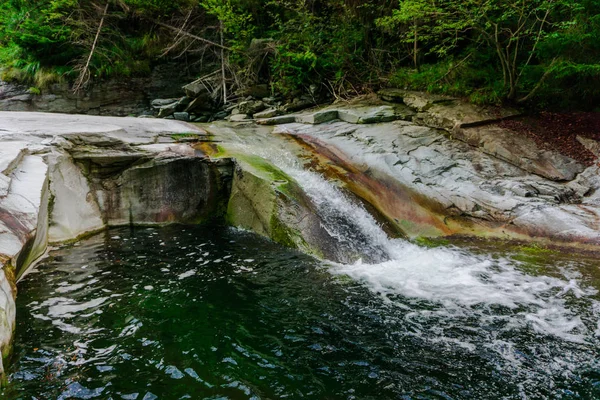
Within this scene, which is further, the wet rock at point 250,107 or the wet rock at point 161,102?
the wet rock at point 161,102

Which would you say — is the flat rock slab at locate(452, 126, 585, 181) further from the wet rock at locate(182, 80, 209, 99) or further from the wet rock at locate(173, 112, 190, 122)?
the wet rock at locate(182, 80, 209, 99)

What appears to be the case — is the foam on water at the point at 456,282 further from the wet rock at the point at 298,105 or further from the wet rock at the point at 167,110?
the wet rock at the point at 167,110

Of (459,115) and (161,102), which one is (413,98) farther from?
(161,102)

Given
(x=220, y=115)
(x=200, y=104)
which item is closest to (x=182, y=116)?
(x=200, y=104)

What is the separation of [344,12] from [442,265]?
10.3 metres

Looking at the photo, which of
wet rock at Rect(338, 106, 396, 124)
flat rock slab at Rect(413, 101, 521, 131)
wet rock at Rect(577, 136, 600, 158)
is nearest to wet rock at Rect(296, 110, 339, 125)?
wet rock at Rect(338, 106, 396, 124)

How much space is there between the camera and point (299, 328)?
433 centimetres

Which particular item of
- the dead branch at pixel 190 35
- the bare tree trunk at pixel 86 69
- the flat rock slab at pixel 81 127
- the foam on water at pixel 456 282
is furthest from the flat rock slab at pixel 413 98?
the bare tree trunk at pixel 86 69

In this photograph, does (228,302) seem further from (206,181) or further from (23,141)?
(23,141)

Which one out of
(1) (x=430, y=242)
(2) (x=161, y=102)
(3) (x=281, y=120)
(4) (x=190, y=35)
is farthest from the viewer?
(4) (x=190, y=35)

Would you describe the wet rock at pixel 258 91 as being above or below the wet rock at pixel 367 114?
above

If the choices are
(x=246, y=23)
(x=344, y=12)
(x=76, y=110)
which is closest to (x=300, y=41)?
(x=344, y=12)

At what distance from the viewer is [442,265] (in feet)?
20.1

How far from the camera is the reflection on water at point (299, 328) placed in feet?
11.1
